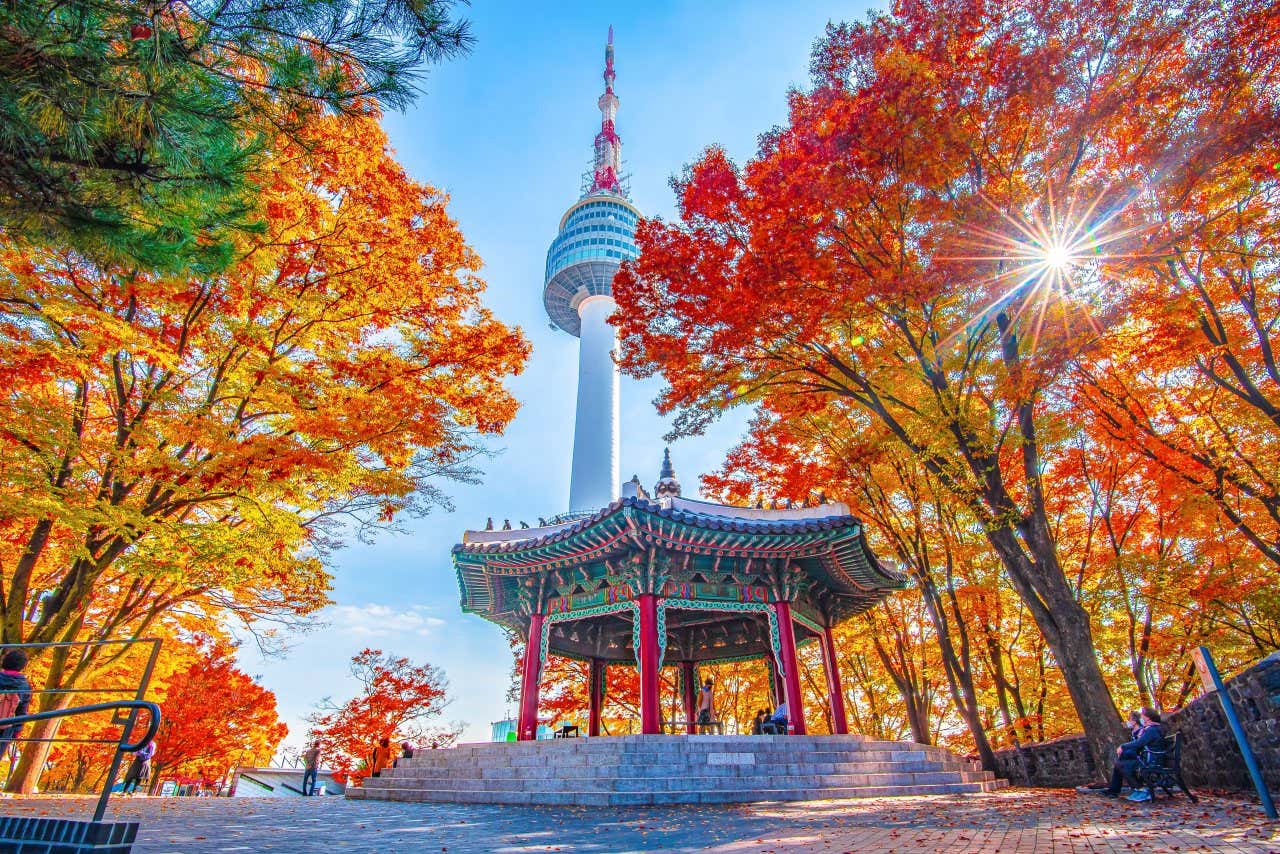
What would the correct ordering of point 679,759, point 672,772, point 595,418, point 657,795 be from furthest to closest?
point 595,418, point 679,759, point 672,772, point 657,795

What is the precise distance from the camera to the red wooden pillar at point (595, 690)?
1667 cm

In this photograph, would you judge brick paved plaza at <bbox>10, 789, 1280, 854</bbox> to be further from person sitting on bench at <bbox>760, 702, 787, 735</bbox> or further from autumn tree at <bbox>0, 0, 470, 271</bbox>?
autumn tree at <bbox>0, 0, 470, 271</bbox>

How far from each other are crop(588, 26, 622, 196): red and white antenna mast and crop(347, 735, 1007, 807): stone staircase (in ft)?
170

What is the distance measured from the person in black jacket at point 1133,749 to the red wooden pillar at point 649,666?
6896 mm

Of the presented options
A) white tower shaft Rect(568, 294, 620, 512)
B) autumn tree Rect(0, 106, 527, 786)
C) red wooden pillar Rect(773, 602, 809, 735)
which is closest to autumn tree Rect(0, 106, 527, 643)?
autumn tree Rect(0, 106, 527, 786)

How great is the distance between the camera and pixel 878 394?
33.5ft

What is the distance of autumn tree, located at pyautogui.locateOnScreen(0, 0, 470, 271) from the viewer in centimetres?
368

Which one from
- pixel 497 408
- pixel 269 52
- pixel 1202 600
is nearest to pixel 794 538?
pixel 497 408

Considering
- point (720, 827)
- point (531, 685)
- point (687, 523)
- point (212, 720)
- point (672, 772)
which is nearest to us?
point (720, 827)

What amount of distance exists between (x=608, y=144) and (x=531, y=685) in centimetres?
5475

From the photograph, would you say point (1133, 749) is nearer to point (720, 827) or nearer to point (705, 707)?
point (720, 827)

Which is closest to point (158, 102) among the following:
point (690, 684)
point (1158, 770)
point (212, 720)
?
point (1158, 770)

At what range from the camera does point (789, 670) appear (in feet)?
42.2

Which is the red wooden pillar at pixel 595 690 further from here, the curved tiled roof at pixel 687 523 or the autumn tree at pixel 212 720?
the autumn tree at pixel 212 720
